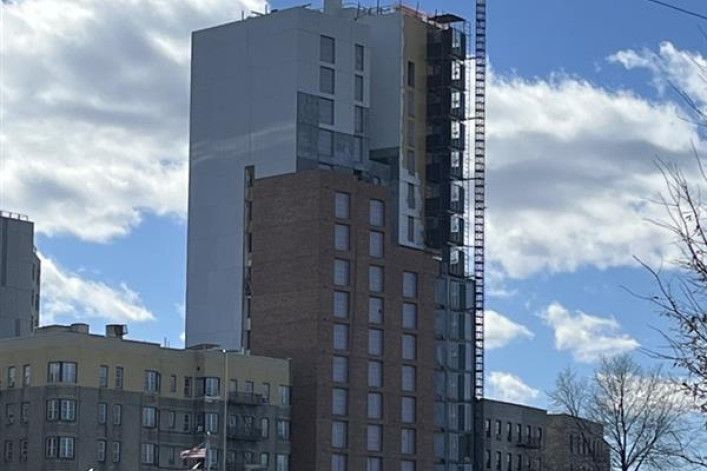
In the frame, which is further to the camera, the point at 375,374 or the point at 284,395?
the point at 375,374

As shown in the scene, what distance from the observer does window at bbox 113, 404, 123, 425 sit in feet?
447

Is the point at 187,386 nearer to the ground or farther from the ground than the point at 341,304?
nearer to the ground

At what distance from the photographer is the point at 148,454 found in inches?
5418

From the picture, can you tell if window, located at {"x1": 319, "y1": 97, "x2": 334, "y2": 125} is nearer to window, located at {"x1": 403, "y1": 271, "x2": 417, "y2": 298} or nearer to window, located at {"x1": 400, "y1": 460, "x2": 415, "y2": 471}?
window, located at {"x1": 403, "y1": 271, "x2": 417, "y2": 298}

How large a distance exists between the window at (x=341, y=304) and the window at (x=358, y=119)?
58.2 ft

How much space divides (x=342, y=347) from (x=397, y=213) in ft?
57.9

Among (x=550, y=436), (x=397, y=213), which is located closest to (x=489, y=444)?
(x=550, y=436)

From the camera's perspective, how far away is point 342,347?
154125mm

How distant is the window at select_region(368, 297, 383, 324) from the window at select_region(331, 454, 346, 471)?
13.3 m

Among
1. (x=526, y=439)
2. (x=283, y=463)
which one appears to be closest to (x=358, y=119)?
(x=283, y=463)

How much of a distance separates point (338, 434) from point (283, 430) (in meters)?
6.29

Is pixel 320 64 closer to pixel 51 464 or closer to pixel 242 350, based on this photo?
pixel 242 350

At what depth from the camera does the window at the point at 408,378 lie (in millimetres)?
160125

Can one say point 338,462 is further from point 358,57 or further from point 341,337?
point 358,57
